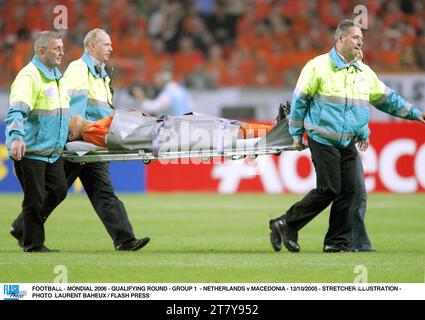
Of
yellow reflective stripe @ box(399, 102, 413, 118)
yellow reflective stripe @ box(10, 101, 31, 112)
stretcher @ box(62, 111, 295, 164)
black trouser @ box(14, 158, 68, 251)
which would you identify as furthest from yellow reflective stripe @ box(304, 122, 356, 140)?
yellow reflective stripe @ box(10, 101, 31, 112)

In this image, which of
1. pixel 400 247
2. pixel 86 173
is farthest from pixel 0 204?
pixel 400 247

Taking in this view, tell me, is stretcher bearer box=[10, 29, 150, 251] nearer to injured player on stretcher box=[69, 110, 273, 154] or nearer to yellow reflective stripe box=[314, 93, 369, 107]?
injured player on stretcher box=[69, 110, 273, 154]

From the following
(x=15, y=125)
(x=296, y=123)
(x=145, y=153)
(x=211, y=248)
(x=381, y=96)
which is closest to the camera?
(x=15, y=125)

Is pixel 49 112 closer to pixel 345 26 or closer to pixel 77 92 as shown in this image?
pixel 77 92

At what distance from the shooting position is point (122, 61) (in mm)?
25312

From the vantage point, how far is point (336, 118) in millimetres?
10875

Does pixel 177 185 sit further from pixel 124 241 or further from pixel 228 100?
pixel 124 241

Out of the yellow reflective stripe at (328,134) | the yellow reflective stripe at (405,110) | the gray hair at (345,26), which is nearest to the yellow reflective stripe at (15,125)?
the yellow reflective stripe at (328,134)

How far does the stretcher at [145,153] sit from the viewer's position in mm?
10906

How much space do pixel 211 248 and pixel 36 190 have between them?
7.58 ft

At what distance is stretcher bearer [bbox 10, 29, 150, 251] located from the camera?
11.4 m

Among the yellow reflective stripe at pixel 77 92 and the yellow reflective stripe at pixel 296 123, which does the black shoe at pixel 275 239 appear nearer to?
the yellow reflective stripe at pixel 296 123

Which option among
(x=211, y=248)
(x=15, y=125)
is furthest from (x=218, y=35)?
(x=15, y=125)

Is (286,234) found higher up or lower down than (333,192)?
lower down
